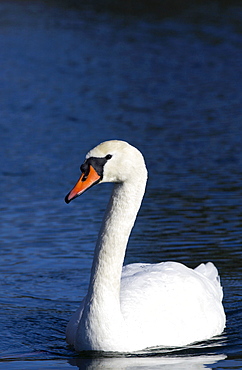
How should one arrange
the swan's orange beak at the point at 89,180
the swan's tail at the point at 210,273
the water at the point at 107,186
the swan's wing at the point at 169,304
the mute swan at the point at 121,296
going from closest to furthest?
the swan's orange beak at the point at 89,180 → the mute swan at the point at 121,296 → the swan's wing at the point at 169,304 → the water at the point at 107,186 → the swan's tail at the point at 210,273


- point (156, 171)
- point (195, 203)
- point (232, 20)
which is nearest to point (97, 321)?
point (195, 203)

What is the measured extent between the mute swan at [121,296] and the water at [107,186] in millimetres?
140

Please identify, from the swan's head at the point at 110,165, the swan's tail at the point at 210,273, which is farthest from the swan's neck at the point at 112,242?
the swan's tail at the point at 210,273

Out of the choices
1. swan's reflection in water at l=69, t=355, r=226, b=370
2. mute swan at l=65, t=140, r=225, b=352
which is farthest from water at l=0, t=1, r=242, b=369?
mute swan at l=65, t=140, r=225, b=352

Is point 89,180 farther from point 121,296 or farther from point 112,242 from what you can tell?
point 121,296

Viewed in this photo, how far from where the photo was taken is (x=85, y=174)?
6293mm

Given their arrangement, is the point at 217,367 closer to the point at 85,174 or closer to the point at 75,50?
the point at 85,174

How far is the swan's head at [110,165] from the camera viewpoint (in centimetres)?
627

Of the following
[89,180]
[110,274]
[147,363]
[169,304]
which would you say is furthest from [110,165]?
[147,363]

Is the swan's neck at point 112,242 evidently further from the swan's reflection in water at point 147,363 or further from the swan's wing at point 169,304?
the swan's reflection in water at point 147,363

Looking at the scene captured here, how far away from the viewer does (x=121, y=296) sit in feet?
22.8

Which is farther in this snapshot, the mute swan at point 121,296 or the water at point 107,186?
the water at point 107,186

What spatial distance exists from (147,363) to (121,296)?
0.70 meters

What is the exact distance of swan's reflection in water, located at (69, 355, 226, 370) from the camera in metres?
6.38
